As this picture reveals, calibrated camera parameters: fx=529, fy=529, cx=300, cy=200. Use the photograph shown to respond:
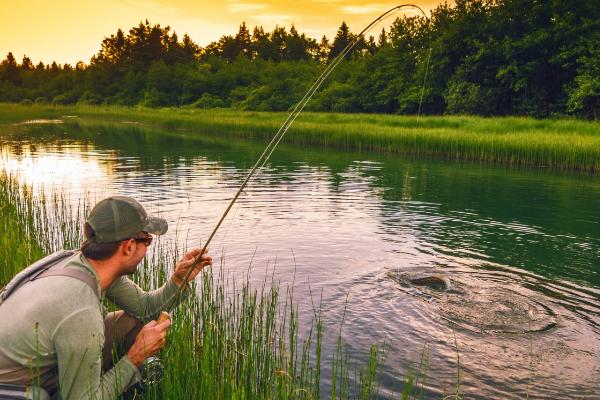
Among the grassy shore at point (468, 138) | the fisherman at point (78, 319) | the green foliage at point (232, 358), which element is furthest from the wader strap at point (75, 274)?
the grassy shore at point (468, 138)

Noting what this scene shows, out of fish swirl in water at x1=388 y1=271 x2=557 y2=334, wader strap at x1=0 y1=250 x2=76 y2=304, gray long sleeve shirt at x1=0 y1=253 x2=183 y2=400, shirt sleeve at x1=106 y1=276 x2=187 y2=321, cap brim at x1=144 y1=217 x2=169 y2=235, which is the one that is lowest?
fish swirl in water at x1=388 y1=271 x2=557 y2=334

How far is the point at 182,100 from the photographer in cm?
8075

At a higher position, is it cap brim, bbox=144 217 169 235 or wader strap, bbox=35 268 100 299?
cap brim, bbox=144 217 169 235

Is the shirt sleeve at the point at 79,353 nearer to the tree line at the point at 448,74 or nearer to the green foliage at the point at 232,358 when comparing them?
the green foliage at the point at 232,358

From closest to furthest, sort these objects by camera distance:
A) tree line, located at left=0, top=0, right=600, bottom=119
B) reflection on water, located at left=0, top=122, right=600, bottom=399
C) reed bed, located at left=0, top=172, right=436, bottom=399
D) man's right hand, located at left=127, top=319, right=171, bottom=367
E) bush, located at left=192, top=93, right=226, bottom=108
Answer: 1. man's right hand, located at left=127, top=319, right=171, bottom=367
2. reed bed, located at left=0, top=172, right=436, bottom=399
3. reflection on water, located at left=0, top=122, right=600, bottom=399
4. tree line, located at left=0, top=0, right=600, bottom=119
5. bush, located at left=192, top=93, right=226, bottom=108

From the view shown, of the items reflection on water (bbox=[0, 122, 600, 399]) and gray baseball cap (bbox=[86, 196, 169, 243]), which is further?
reflection on water (bbox=[0, 122, 600, 399])

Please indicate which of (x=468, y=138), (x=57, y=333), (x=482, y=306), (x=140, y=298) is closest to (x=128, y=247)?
(x=57, y=333)

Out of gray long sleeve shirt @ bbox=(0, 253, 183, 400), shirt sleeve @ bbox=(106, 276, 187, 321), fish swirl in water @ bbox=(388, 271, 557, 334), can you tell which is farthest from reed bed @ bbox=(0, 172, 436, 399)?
fish swirl in water @ bbox=(388, 271, 557, 334)

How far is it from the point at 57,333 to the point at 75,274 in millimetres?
310

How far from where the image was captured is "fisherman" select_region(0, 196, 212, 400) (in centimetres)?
270

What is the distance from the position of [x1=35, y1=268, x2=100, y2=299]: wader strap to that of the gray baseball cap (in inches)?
8.9

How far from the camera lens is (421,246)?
1051cm

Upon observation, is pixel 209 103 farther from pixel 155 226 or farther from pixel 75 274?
pixel 75 274

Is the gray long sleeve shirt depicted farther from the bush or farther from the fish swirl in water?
the bush
